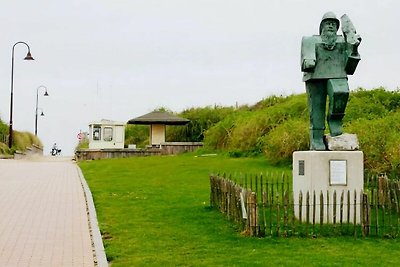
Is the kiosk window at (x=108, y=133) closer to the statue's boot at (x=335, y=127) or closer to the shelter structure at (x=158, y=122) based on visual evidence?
the shelter structure at (x=158, y=122)

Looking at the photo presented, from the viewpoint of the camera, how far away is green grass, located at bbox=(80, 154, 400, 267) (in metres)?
9.68

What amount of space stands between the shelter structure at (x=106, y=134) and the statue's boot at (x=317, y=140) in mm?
38108

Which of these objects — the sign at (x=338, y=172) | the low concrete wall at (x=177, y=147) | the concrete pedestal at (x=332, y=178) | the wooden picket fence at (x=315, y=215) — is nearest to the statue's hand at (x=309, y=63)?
the concrete pedestal at (x=332, y=178)

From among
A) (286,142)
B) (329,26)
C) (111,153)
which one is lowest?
(111,153)

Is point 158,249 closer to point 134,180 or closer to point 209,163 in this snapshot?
point 134,180

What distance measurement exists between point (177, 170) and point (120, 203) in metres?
10.3

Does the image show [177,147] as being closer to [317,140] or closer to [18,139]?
[18,139]

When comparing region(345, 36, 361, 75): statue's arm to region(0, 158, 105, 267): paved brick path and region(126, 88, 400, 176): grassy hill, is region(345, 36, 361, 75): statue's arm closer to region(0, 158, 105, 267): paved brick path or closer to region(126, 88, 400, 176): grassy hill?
region(0, 158, 105, 267): paved brick path

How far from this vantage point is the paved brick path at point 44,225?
9992 mm

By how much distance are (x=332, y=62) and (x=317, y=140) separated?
60.7 inches

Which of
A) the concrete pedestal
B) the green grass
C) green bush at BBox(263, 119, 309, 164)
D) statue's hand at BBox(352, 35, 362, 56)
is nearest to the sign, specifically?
the concrete pedestal

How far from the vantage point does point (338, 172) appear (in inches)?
489

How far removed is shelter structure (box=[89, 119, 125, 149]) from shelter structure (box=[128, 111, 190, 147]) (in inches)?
103

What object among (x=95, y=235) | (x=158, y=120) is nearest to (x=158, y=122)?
(x=158, y=120)
